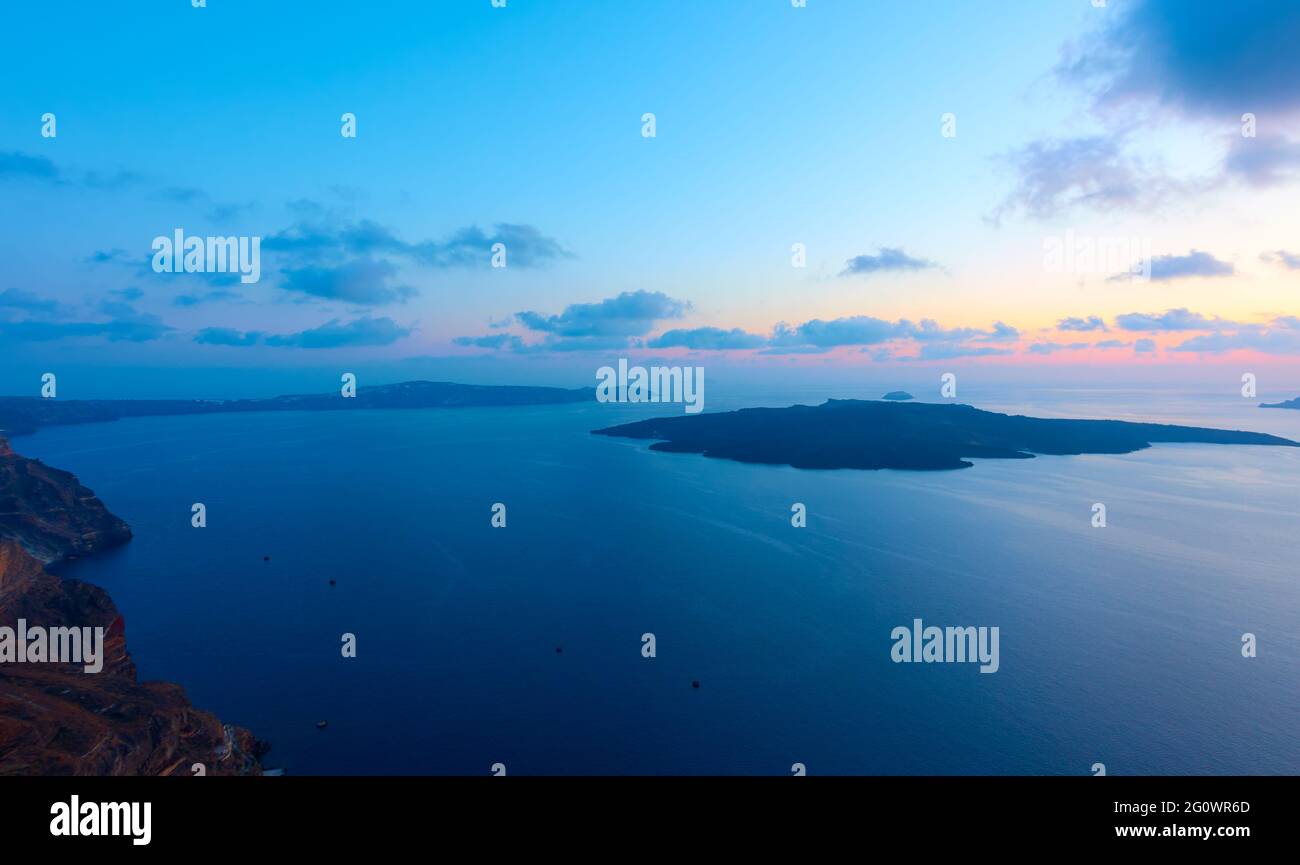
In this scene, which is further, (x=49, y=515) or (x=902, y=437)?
(x=902, y=437)

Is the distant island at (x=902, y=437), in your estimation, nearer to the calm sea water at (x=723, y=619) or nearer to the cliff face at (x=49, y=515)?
the calm sea water at (x=723, y=619)

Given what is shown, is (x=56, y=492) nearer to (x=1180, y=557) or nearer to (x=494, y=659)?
(x=494, y=659)

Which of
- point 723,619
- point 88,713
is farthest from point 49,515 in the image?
point 723,619

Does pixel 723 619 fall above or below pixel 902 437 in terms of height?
below

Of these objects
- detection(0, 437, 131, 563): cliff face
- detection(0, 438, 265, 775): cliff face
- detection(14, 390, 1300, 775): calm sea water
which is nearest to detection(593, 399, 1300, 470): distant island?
detection(14, 390, 1300, 775): calm sea water

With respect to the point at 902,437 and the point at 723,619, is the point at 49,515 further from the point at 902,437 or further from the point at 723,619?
the point at 902,437
